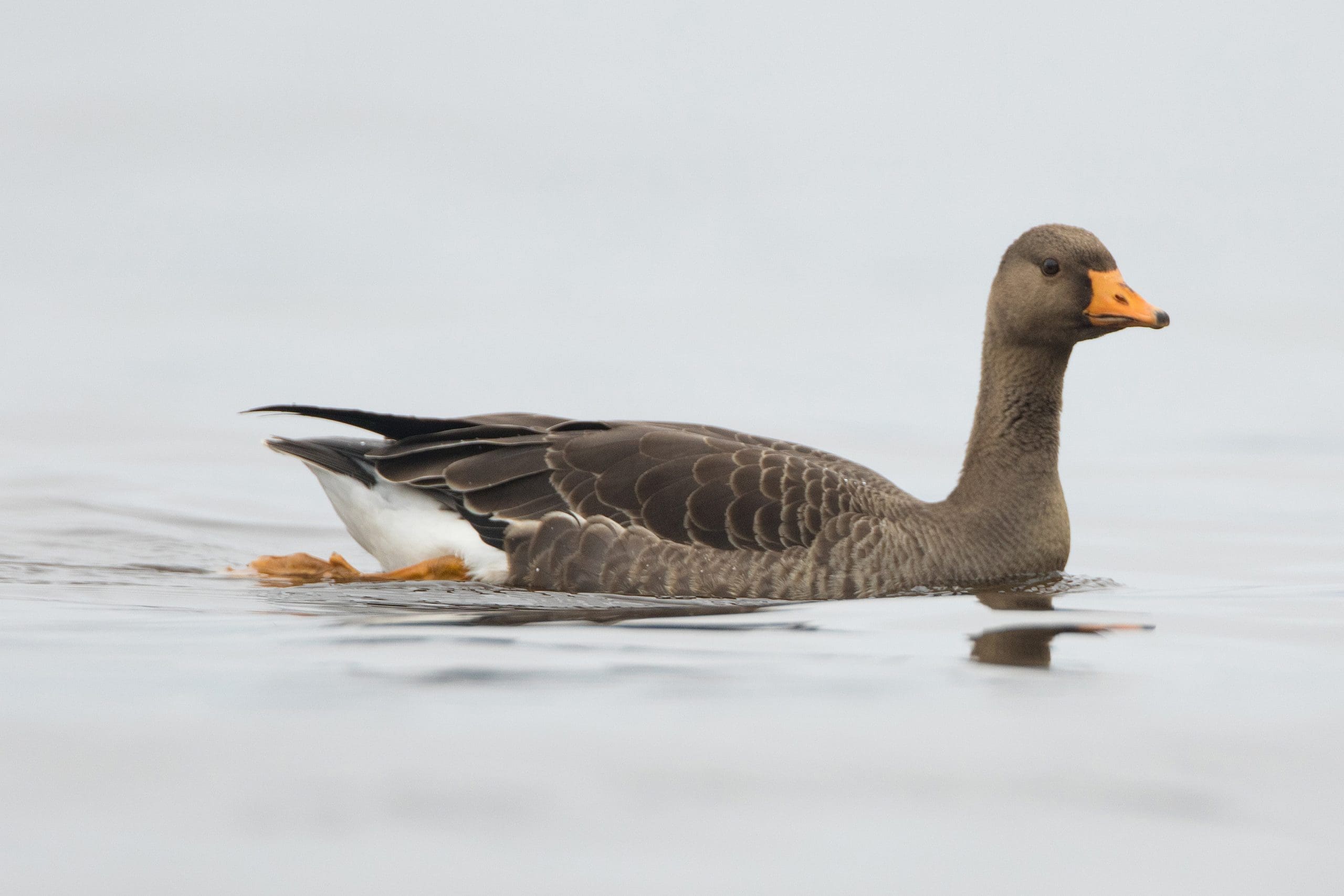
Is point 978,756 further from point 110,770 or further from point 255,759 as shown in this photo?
point 110,770

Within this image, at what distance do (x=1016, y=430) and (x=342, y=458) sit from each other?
13.2 feet

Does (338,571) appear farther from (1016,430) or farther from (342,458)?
(1016,430)

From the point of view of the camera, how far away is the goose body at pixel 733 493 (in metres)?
8.97

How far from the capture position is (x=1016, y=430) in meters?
9.75

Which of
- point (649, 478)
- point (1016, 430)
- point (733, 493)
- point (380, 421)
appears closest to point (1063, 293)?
point (1016, 430)

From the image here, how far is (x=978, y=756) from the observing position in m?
5.28

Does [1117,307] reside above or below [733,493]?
above

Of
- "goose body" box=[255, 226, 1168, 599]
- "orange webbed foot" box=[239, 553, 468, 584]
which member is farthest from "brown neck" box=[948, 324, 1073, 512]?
"orange webbed foot" box=[239, 553, 468, 584]

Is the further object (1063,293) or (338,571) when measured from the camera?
(338,571)

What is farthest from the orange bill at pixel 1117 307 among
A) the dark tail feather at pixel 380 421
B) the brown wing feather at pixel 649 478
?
the dark tail feather at pixel 380 421

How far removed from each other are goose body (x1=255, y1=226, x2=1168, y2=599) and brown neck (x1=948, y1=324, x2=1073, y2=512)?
11mm

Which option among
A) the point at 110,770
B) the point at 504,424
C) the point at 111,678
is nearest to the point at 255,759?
the point at 110,770

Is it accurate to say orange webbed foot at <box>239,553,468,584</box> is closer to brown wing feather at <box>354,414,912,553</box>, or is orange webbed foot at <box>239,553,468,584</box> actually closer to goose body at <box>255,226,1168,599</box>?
goose body at <box>255,226,1168,599</box>

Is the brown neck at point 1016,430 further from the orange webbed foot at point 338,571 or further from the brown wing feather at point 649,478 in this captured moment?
the orange webbed foot at point 338,571
